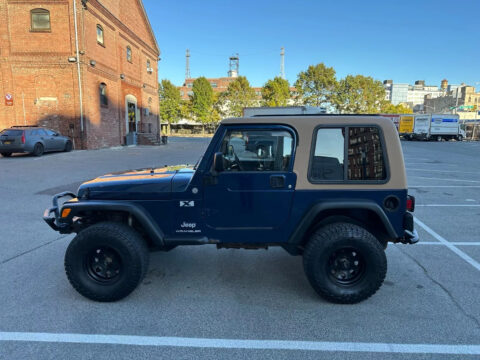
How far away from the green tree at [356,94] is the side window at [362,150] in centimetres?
5620

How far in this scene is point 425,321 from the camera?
9.66 feet

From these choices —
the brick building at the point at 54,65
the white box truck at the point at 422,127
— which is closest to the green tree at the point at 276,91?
the white box truck at the point at 422,127

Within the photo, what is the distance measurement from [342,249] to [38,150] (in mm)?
17436

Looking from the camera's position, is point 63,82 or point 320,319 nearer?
point 320,319

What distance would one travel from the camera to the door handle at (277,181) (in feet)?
10.4

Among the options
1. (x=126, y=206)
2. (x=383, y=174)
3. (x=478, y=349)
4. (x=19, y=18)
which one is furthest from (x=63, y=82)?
(x=478, y=349)

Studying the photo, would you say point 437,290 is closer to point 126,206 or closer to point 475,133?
point 126,206

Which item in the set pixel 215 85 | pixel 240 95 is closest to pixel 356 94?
pixel 240 95

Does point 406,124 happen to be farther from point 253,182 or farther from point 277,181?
point 253,182

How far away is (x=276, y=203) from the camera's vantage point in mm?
3209

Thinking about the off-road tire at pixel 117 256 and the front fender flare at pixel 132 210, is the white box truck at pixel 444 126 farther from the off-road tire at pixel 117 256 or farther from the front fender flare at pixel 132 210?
the off-road tire at pixel 117 256

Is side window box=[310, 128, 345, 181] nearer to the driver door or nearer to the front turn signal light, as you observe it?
the driver door

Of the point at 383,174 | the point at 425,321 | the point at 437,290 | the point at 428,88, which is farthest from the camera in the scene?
the point at 428,88

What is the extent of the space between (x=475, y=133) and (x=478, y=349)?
183ft
